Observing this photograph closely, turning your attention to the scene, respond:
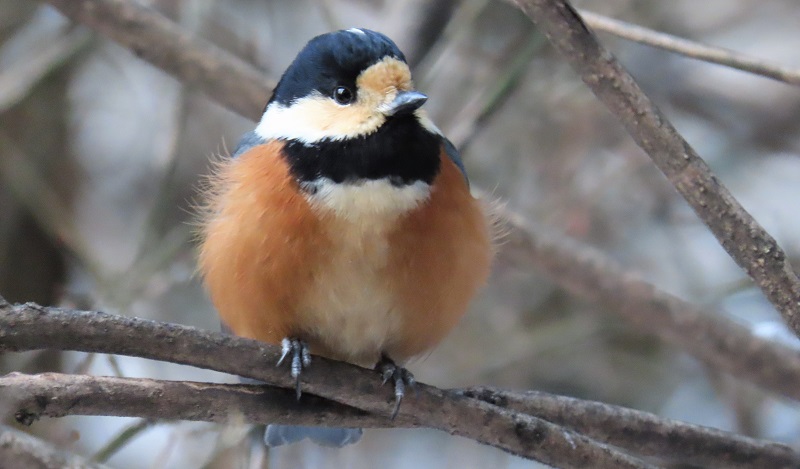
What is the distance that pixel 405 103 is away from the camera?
1.65m

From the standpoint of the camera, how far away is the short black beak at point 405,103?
164 cm

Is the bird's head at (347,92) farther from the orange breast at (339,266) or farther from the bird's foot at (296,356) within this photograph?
the bird's foot at (296,356)

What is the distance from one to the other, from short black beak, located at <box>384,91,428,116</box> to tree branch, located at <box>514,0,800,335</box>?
355 mm

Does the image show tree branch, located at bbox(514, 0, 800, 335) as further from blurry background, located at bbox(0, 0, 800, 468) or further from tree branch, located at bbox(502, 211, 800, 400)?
blurry background, located at bbox(0, 0, 800, 468)

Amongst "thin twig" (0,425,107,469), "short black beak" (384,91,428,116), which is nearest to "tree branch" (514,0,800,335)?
"short black beak" (384,91,428,116)

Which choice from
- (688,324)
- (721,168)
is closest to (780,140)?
(721,168)

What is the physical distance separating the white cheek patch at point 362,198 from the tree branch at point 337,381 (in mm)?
270

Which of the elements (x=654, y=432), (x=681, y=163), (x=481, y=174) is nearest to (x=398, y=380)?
(x=654, y=432)

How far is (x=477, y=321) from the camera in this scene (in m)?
3.29

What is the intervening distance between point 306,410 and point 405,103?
0.57 meters

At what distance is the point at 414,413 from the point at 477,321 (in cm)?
181

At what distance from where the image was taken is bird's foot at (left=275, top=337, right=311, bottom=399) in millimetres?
1421

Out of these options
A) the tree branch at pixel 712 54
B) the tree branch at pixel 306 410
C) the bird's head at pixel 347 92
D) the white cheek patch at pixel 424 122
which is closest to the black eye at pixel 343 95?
the bird's head at pixel 347 92

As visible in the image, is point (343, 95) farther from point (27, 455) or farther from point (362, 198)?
point (27, 455)
